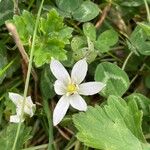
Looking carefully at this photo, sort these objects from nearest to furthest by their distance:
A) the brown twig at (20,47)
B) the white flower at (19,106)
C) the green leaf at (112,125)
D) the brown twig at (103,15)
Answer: the brown twig at (20,47)
the green leaf at (112,125)
the white flower at (19,106)
the brown twig at (103,15)

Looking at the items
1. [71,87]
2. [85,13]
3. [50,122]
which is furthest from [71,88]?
[85,13]

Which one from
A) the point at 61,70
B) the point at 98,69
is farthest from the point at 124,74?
the point at 61,70

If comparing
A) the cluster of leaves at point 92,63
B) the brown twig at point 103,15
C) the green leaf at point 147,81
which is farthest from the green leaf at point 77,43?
the green leaf at point 147,81

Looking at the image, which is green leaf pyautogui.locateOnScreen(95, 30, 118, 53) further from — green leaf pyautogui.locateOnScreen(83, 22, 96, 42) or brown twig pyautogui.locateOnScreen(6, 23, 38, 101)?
brown twig pyautogui.locateOnScreen(6, 23, 38, 101)

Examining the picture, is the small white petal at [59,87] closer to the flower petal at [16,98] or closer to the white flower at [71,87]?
A: the white flower at [71,87]

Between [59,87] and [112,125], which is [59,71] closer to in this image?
[59,87]

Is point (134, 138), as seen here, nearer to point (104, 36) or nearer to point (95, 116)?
point (95, 116)

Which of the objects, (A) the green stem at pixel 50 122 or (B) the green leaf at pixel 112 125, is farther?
(A) the green stem at pixel 50 122
